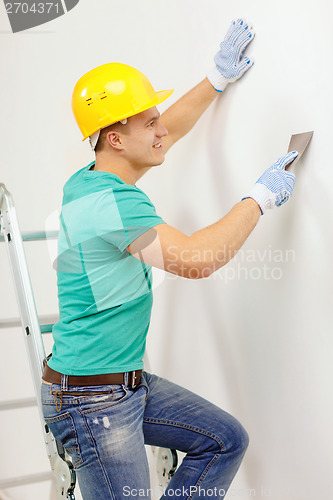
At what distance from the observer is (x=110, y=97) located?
155cm

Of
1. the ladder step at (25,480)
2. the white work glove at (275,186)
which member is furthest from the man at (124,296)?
the ladder step at (25,480)

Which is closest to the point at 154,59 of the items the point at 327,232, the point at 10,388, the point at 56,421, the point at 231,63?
the point at 231,63

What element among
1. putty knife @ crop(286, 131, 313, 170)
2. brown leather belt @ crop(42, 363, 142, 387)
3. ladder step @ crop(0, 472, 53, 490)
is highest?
putty knife @ crop(286, 131, 313, 170)

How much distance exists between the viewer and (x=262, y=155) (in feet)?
5.48

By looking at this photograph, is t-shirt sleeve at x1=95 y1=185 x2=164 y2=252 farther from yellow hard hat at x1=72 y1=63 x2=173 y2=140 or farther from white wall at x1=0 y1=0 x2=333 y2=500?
white wall at x1=0 y1=0 x2=333 y2=500

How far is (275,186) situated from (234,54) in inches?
19.6

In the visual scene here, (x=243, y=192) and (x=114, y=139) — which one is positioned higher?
(x=114, y=139)

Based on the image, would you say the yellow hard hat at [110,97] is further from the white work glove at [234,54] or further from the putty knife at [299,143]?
the putty knife at [299,143]

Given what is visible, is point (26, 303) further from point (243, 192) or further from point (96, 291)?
point (243, 192)

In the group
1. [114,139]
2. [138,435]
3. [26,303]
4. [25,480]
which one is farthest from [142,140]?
[25,480]

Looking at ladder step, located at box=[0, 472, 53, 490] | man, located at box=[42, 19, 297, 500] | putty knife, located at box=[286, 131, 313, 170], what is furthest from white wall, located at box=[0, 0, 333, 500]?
ladder step, located at box=[0, 472, 53, 490]

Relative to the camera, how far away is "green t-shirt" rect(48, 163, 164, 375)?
4.85 ft

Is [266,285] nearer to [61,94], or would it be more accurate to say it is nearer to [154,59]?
[154,59]

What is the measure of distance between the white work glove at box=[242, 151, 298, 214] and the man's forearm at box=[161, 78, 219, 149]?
1.63 feet
